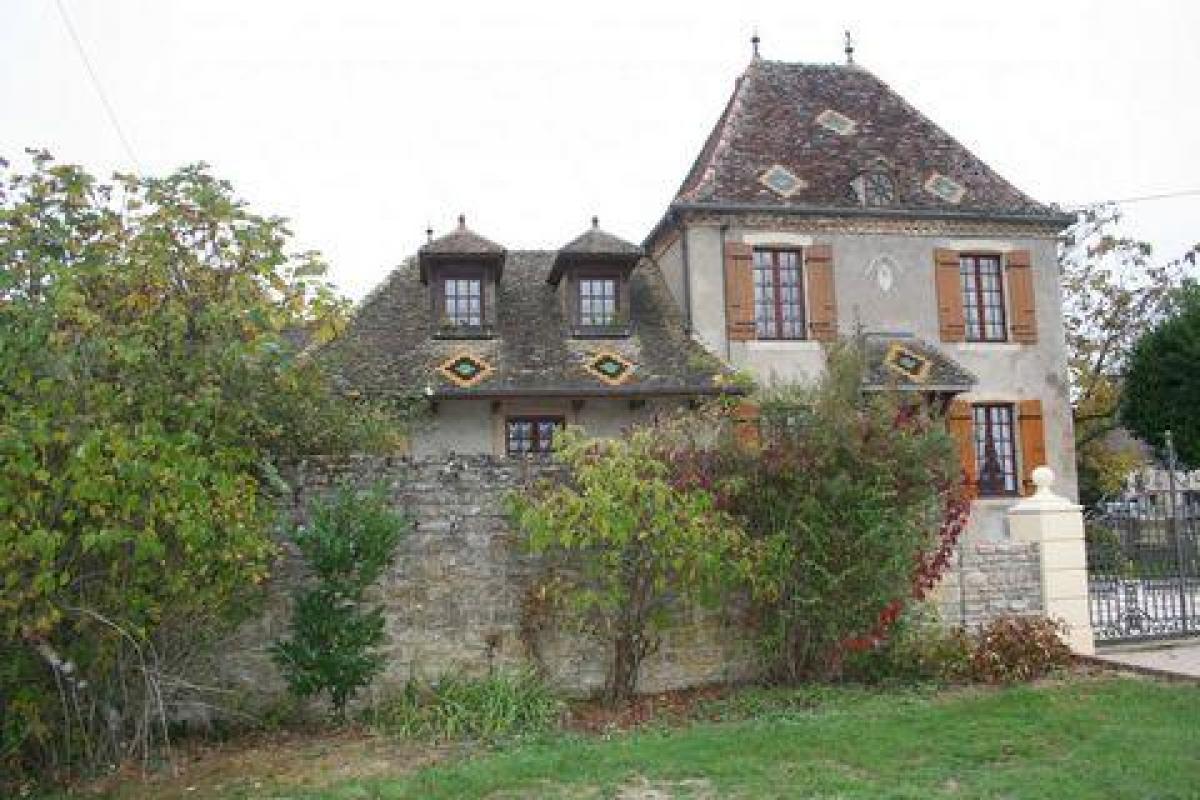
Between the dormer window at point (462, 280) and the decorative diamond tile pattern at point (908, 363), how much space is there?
20.2 feet

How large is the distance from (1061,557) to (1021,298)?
28.9 feet

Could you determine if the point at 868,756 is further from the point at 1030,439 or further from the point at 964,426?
the point at 1030,439

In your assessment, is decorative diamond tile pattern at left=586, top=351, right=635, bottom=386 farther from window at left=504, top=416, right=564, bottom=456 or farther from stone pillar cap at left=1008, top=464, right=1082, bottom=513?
stone pillar cap at left=1008, top=464, right=1082, bottom=513

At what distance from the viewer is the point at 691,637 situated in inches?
385

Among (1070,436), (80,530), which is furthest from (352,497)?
(1070,436)

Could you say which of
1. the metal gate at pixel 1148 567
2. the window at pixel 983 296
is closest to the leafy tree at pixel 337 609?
the metal gate at pixel 1148 567

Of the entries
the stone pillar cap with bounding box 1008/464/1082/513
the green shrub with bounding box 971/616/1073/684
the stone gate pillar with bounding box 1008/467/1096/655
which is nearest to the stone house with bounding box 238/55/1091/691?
the stone pillar cap with bounding box 1008/464/1082/513

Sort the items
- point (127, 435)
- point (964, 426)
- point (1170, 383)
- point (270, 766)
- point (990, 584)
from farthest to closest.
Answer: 1. point (1170, 383)
2. point (964, 426)
3. point (990, 584)
4. point (270, 766)
5. point (127, 435)

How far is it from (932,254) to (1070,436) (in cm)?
379

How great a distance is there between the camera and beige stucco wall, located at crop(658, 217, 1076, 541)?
1733 centimetres

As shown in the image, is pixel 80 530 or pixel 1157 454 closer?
pixel 80 530

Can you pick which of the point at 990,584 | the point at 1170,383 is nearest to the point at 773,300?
the point at 990,584

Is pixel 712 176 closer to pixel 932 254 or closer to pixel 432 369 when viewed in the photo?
pixel 932 254

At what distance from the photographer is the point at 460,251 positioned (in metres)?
16.7
